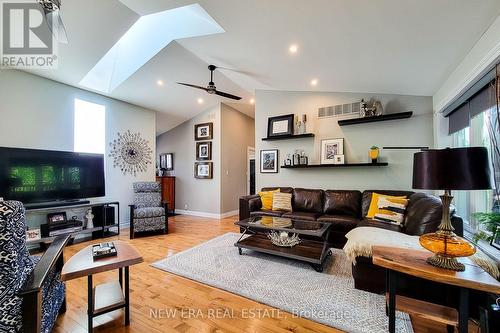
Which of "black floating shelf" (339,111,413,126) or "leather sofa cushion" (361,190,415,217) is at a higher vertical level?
"black floating shelf" (339,111,413,126)

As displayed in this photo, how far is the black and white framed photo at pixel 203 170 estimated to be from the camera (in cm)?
607

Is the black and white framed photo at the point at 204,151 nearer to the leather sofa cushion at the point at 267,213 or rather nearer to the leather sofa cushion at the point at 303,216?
the leather sofa cushion at the point at 267,213

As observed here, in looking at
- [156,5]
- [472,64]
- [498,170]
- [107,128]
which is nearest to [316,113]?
[472,64]

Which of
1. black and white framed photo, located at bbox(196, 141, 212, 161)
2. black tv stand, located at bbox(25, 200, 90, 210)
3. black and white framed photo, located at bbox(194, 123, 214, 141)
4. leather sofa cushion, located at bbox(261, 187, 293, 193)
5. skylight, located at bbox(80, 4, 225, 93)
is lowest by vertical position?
black tv stand, located at bbox(25, 200, 90, 210)

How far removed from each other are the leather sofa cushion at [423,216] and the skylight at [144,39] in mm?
3315

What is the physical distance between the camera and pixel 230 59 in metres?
3.68

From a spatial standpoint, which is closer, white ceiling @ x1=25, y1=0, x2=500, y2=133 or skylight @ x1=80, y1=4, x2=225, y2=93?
white ceiling @ x1=25, y1=0, x2=500, y2=133

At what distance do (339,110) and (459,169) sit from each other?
322cm

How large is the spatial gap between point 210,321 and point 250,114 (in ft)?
19.8

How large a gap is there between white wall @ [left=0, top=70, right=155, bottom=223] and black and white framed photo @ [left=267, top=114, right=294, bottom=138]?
331cm

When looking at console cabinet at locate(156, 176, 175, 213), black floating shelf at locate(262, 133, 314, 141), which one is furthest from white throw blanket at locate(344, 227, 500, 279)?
console cabinet at locate(156, 176, 175, 213)

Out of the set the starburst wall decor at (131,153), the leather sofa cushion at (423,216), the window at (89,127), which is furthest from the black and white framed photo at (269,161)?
the window at (89,127)

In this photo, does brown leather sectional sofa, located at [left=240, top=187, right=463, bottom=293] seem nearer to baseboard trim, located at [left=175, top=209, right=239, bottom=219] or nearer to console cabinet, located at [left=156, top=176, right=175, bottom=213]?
baseboard trim, located at [left=175, top=209, right=239, bottom=219]

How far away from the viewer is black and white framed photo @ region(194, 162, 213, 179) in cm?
607
